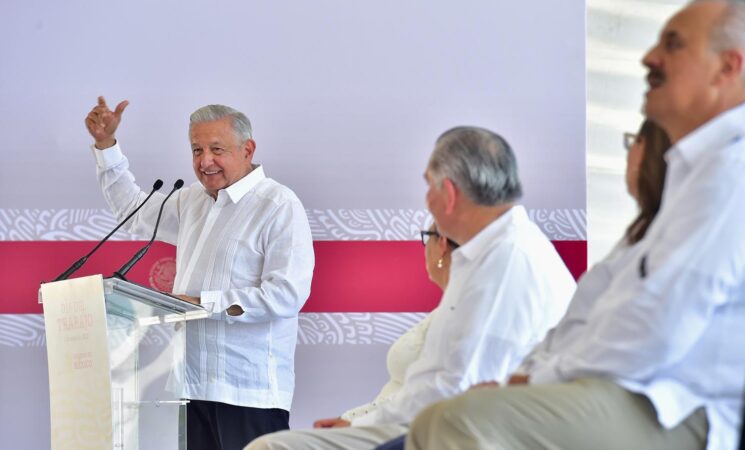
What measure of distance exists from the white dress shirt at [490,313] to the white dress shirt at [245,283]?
53.3 inches

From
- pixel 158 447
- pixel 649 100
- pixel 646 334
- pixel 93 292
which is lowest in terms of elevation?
pixel 158 447

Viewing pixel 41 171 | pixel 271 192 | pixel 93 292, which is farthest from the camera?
pixel 41 171

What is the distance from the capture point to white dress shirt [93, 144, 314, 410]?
3.92m

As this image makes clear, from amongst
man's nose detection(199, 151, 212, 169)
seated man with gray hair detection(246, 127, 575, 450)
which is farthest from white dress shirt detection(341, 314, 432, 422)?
man's nose detection(199, 151, 212, 169)

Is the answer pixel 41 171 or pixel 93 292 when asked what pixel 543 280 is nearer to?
pixel 93 292

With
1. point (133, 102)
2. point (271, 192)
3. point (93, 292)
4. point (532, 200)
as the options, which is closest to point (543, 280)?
point (93, 292)

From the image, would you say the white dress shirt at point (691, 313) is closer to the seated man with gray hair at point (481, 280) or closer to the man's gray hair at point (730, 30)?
the man's gray hair at point (730, 30)

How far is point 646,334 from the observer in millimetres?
1929

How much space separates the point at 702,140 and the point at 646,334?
38 cm

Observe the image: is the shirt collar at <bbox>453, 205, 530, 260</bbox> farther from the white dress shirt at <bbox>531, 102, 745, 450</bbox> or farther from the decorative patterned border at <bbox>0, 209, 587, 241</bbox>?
the decorative patterned border at <bbox>0, 209, 587, 241</bbox>

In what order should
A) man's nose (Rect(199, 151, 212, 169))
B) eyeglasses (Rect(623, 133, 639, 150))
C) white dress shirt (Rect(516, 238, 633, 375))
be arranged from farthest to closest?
1. man's nose (Rect(199, 151, 212, 169))
2. eyeglasses (Rect(623, 133, 639, 150))
3. white dress shirt (Rect(516, 238, 633, 375))

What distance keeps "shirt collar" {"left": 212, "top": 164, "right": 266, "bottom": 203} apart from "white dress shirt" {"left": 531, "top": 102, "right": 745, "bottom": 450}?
7.47ft

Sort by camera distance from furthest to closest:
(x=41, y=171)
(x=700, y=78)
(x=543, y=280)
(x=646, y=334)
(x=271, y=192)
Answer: (x=41, y=171) → (x=271, y=192) → (x=543, y=280) → (x=700, y=78) → (x=646, y=334)

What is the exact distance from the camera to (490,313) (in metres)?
2.47
